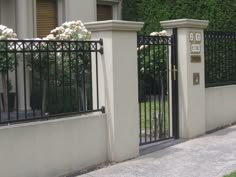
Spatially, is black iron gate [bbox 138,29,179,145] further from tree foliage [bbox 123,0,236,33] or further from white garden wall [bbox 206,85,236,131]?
tree foliage [bbox 123,0,236,33]

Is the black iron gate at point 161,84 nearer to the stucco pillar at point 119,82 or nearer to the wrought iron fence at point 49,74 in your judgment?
the stucco pillar at point 119,82

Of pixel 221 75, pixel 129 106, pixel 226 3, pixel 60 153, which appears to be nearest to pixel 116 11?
pixel 226 3

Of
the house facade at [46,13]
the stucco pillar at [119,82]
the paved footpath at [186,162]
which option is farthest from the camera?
the house facade at [46,13]

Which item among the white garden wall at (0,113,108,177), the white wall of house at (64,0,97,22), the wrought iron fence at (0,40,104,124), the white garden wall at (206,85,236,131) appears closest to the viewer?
the white garden wall at (0,113,108,177)

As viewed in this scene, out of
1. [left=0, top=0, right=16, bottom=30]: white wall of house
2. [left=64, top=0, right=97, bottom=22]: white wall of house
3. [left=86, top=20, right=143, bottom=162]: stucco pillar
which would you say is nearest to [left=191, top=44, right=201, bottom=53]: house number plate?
[left=86, top=20, right=143, bottom=162]: stucco pillar

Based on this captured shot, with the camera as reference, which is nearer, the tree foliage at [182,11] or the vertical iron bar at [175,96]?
the vertical iron bar at [175,96]

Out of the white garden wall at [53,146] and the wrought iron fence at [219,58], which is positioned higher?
the wrought iron fence at [219,58]

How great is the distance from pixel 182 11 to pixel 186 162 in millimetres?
8211

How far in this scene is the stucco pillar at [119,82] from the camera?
25.3 ft

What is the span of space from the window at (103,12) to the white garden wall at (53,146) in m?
9.06

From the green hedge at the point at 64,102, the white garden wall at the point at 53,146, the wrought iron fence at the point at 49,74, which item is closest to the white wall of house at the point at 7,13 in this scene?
the wrought iron fence at the point at 49,74

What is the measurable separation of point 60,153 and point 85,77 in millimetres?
1397

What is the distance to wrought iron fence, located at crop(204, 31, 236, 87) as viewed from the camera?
10586mm

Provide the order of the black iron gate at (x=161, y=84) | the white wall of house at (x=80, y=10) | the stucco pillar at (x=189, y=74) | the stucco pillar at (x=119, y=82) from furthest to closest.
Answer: the white wall of house at (x=80, y=10), the stucco pillar at (x=189, y=74), the black iron gate at (x=161, y=84), the stucco pillar at (x=119, y=82)
